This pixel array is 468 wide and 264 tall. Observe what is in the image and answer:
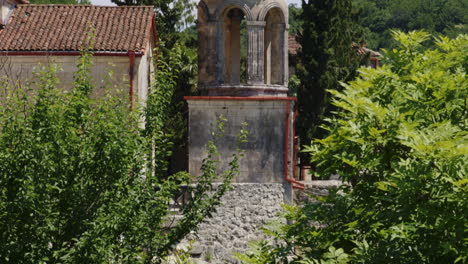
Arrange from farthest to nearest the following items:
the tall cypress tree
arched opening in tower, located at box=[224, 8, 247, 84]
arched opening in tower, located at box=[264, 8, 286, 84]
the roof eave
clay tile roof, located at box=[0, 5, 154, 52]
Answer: the tall cypress tree → clay tile roof, located at box=[0, 5, 154, 52] → the roof eave → arched opening in tower, located at box=[224, 8, 247, 84] → arched opening in tower, located at box=[264, 8, 286, 84]

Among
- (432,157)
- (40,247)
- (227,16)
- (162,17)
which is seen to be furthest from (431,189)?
(162,17)

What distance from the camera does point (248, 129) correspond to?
771 inches

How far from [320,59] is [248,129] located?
10.5m

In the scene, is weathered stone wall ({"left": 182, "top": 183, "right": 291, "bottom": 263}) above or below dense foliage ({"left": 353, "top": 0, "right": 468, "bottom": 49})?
below

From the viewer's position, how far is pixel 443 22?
66875 millimetres

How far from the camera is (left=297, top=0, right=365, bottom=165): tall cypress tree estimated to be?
28797mm

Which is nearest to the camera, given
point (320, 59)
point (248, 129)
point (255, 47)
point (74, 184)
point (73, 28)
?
point (74, 184)

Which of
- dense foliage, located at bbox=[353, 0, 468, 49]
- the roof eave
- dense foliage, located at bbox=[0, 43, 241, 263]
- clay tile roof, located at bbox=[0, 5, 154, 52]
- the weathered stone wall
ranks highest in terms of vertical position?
dense foliage, located at bbox=[353, 0, 468, 49]

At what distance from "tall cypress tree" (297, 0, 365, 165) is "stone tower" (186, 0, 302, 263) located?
8820 millimetres

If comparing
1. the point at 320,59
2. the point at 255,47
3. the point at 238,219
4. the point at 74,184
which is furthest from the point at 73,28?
the point at 74,184

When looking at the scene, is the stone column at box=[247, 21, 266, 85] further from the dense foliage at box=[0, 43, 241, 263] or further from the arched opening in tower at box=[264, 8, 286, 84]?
the dense foliage at box=[0, 43, 241, 263]

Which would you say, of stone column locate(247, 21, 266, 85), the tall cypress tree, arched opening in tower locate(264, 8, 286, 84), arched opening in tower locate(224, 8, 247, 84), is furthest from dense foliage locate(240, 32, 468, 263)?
the tall cypress tree

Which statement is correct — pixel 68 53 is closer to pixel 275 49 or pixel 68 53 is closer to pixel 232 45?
pixel 232 45

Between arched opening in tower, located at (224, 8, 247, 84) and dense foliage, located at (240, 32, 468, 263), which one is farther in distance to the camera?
arched opening in tower, located at (224, 8, 247, 84)
